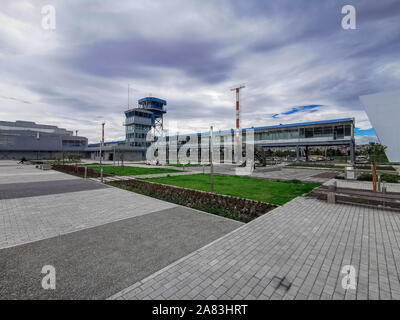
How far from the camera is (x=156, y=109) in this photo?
63312 millimetres

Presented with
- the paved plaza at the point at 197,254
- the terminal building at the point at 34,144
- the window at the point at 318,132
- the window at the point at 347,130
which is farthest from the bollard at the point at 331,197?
the terminal building at the point at 34,144

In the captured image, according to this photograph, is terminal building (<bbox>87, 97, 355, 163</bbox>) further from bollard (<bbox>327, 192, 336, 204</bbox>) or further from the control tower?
bollard (<bbox>327, 192, 336, 204</bbox>)

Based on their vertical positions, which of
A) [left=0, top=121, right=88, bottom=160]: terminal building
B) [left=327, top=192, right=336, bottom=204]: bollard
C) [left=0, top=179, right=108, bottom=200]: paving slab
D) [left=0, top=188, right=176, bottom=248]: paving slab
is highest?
[left=0, top=121, right=88, bottom=160]: terminal building

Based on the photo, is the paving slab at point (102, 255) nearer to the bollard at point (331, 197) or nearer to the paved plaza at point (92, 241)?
the paved plaza at point (92, 241)

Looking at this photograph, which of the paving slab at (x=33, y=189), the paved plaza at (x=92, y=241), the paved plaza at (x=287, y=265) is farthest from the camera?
the paving slab at (x=33, y=189)

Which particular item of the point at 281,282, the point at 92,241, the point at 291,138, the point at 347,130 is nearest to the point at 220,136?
the point at 291,138

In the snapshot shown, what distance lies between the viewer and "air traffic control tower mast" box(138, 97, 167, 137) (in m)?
62.8

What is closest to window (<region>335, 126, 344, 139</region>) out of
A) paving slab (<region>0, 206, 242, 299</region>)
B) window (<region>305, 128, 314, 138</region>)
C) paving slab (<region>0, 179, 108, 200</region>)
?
window (<region>305, 128, 314, 138</region>)

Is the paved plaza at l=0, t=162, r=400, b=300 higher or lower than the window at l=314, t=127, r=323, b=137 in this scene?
lower

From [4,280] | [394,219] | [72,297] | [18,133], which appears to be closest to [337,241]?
[394,219]

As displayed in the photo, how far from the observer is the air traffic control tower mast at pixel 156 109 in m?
62.8

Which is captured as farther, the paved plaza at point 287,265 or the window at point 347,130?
the window at point 347,130

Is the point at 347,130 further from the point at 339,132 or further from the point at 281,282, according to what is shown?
the point at 281,282

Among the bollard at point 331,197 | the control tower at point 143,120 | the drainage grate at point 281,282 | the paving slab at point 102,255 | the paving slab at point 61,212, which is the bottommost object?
the paving slab at point 102,255
